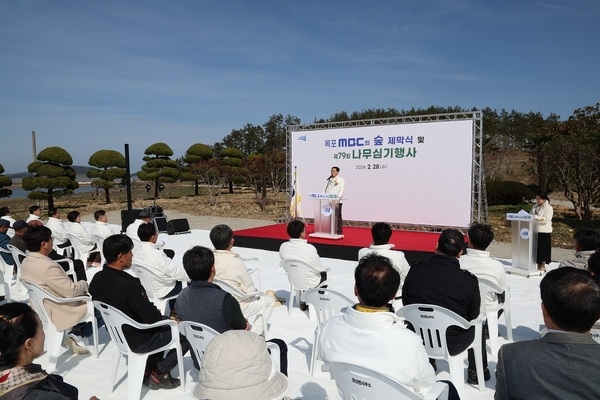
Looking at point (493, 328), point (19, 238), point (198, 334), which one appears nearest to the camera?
point (198, 334)

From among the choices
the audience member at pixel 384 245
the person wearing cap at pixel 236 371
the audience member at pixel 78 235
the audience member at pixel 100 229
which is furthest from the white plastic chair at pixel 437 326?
the audience member at pixel 78 235

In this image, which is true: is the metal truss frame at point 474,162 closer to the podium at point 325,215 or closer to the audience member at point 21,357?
the podium at point 325,215

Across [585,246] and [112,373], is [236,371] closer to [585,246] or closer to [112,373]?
[112,373]

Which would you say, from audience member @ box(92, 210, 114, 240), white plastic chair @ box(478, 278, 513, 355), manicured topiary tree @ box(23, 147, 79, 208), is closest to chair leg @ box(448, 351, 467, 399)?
white plastic chair @ box(478, 278, 513, 355)

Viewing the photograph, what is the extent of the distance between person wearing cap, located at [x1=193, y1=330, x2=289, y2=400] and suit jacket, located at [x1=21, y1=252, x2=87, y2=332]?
206cm

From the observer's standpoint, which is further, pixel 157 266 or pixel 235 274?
pixel 157 266

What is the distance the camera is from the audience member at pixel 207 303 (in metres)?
2.53

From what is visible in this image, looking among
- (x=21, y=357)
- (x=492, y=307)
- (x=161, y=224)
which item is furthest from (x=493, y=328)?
(x=161, y=224)

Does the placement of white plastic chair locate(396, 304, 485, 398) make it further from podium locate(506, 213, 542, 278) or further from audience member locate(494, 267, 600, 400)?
podium locate(506, 213, 542, 278)

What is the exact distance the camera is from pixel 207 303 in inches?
100

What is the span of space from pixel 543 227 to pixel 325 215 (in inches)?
150

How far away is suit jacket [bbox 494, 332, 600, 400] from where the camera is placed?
1321 mm

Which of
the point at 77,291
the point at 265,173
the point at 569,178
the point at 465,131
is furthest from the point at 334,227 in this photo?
the point at 265,173

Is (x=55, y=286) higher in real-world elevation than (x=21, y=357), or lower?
lower
